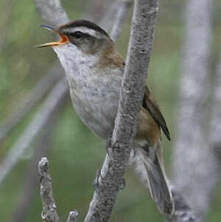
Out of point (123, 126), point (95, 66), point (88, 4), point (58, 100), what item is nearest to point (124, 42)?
point (88, 4)

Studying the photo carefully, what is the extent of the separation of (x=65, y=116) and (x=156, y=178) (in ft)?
5.75

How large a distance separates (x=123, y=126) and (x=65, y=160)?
2531mm

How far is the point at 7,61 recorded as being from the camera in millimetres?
5785

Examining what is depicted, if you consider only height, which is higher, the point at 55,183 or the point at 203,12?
the point at 203,12

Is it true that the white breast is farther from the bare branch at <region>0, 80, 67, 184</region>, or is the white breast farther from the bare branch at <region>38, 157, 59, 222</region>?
the bare branch at <region>38, 157, 59, 222</region>

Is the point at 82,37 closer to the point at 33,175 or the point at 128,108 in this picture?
the point at 128,108

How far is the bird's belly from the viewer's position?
4.74m

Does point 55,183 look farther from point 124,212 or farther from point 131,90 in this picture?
point 131,90

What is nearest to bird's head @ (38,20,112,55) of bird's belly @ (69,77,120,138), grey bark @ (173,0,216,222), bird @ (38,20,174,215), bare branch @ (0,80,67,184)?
bird @ (38,20,174,215)

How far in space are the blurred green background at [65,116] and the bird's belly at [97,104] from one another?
0.75 m

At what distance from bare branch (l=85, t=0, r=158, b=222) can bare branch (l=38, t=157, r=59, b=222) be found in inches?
16.3

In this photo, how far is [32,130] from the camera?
5426mm

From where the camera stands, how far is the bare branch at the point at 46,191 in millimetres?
3852

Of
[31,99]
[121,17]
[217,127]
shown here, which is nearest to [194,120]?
[217,127]
